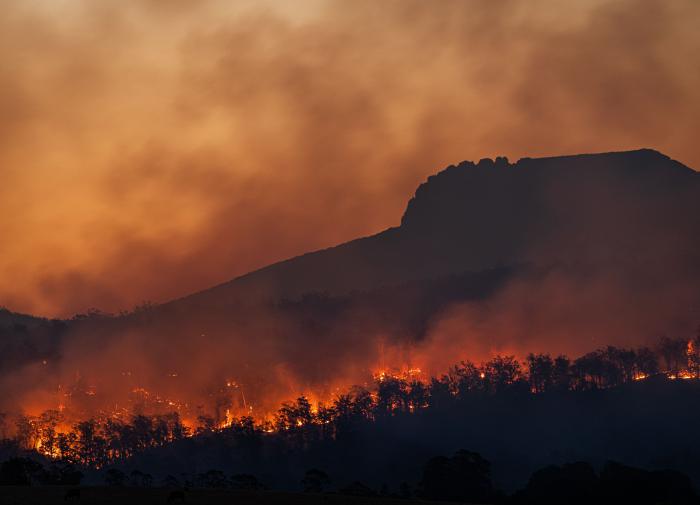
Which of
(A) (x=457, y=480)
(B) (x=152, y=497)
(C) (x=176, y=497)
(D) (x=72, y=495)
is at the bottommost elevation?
(A) (x=457, y=480)

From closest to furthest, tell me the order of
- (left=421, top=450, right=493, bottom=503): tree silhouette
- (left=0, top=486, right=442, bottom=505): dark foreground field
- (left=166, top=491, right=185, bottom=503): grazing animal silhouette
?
(left=166, top=491, right=185, bottom=503): grazing animal silhouette
(left=0, top=486, right=442, bottom=505): dark foreground field
(left=421, top=450, right=493, bottom=503): tree silhouette

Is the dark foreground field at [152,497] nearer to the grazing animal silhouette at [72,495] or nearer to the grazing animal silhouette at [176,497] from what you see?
the grazing animal silhouette at [72,495]

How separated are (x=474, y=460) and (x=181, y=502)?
107981 mm

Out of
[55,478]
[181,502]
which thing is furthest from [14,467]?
[181,502]

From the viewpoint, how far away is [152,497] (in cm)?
10562

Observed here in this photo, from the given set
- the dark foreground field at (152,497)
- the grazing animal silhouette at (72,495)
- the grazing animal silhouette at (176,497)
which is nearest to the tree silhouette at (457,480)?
the dark foreground field at (152,497)

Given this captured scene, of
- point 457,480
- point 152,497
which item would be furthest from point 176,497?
point 457,480

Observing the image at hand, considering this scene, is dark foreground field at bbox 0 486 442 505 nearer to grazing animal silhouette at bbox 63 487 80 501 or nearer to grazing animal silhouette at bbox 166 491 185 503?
grazing animal silhouette at bbox 63 487 80 501

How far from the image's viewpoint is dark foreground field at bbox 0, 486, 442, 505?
100 meters

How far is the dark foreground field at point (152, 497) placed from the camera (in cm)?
10000

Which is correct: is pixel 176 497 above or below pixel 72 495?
below

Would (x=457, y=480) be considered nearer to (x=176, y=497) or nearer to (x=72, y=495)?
(x=176, y=497)

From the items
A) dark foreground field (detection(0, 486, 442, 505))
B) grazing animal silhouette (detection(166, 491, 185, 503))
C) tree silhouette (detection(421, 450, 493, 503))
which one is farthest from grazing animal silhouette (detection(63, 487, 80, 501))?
tree silhouette (detection(421, 450, 493, 503))

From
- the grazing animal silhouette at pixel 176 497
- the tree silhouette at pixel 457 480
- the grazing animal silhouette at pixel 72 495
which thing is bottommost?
the tree silhouette at pixel 457 480
